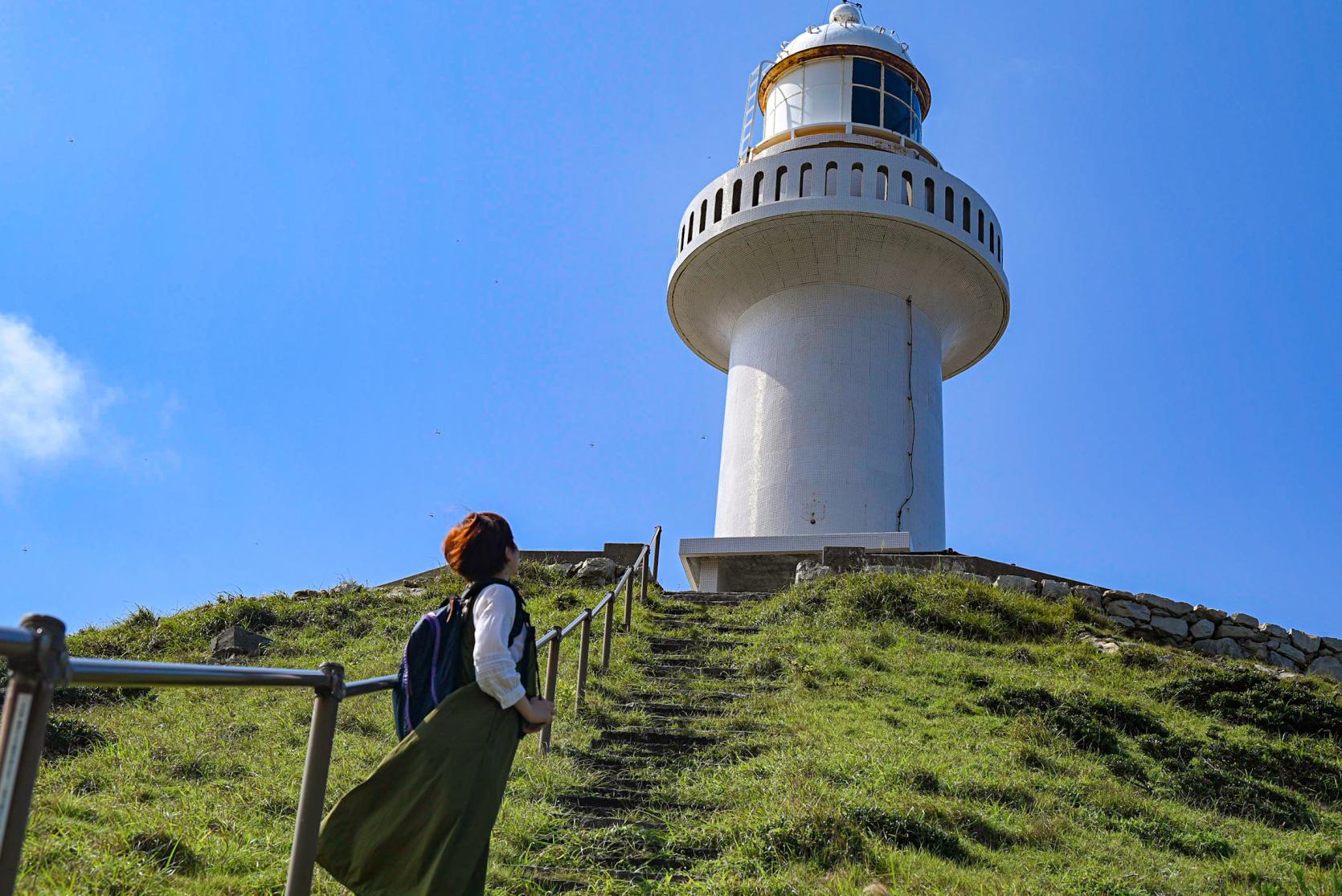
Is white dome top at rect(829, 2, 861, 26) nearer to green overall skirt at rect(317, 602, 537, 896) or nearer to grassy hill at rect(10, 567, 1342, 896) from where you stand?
grassy hill at rect(10, 567, 1342, 896)

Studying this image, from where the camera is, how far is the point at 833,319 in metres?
17.5

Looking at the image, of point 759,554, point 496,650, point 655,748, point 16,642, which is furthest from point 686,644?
point 16,642

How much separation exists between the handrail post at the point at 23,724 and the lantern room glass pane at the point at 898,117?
1939 cm

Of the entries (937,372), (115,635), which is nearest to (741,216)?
(937,372)

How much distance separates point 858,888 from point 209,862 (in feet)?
8.53

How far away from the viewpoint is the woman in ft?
10.5

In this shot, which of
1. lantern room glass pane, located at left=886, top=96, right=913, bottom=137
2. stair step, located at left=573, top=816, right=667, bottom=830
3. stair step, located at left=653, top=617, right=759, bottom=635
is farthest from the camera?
lantern room glass pane, located at left=886, top=96, right=913, bottom=137

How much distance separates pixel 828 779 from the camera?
598cm

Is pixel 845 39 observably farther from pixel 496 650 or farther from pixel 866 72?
pixel 496 650

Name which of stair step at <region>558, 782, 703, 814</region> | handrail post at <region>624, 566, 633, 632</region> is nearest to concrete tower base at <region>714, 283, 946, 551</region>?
handrail post at <region>624, 566, 633, 632</region>

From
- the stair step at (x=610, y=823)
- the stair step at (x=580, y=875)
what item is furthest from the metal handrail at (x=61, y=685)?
the stair step at (x=610, y=823)

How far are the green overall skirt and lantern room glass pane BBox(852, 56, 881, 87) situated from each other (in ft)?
60.0

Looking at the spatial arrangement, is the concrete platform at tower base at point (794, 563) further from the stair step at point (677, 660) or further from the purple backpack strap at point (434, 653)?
the purple backpack strap at point (434, 653)

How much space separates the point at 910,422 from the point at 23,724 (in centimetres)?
1619
